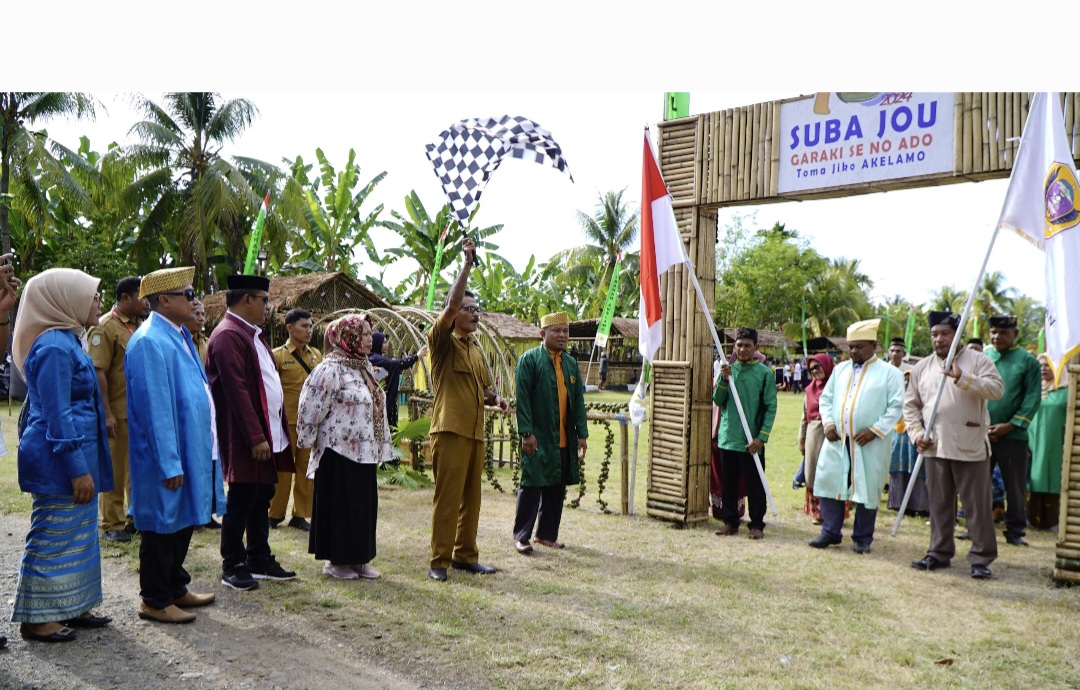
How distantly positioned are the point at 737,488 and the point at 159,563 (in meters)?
4.76

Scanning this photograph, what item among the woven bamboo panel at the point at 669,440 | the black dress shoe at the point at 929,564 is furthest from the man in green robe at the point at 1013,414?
the woven bamboo panel at the point at 669,440

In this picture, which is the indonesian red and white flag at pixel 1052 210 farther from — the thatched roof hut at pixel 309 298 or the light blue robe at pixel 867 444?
the thatched roof hut at pixel 309 298

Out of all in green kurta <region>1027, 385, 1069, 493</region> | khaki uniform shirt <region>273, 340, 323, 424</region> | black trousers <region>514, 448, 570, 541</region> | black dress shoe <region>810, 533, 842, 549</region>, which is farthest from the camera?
green kurta <region>1027, 385, 1069, 493</region>

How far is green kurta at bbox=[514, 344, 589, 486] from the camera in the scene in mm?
6258

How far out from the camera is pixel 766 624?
462 centimetres

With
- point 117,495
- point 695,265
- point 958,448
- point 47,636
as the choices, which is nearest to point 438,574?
point 47,636

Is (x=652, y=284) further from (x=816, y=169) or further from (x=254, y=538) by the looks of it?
(x=254, y=538)

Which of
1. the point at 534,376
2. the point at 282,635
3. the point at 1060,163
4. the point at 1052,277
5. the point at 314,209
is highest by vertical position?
the point at 314,209

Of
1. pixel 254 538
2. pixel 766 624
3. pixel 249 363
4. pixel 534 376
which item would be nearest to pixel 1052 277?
pixel 766 624

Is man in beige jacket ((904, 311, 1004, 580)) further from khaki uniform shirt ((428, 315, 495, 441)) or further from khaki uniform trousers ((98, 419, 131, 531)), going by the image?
khaki uniform trousers ((98, 419, 131, 531))

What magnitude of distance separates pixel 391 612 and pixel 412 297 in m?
22.6

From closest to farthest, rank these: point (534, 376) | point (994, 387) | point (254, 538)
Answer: point (254, 538) < point (994, 387) < point (534, 376)

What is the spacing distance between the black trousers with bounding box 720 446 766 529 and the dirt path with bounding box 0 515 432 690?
3898 mm

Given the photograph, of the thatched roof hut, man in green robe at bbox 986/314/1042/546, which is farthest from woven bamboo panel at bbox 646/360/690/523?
the thatched roof hut
